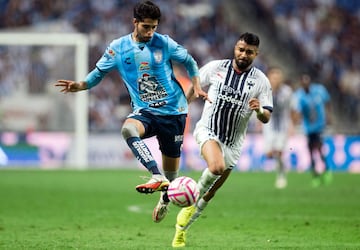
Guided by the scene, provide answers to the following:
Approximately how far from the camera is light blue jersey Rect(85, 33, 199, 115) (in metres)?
9.38

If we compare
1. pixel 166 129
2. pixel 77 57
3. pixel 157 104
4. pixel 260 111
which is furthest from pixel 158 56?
pixel 77 57

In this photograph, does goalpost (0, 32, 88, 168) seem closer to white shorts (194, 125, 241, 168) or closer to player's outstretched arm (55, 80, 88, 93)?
white shorts (194, 125, 241, 168)

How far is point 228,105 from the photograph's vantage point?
9.83 m

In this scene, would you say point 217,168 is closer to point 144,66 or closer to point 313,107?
point 144,66

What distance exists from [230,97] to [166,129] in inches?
32.9

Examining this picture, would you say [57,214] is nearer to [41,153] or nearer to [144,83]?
[144,83]

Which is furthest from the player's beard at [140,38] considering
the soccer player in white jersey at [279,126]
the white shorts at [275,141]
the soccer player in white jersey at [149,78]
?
the white shorts at [275,141]

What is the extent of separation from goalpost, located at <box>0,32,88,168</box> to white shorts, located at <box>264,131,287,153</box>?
6876mm

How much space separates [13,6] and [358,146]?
43.4 feet

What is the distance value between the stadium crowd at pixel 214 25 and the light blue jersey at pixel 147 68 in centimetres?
1797

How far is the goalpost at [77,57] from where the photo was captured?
2408 cm

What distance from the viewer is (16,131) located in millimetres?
24531

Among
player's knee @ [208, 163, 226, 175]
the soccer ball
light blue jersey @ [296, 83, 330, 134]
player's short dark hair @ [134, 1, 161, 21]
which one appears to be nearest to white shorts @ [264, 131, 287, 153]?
light blue jersey @ [296, 83, 330, 134]

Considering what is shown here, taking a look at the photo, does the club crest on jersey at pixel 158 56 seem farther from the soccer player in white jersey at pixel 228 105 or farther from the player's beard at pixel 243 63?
the player's beard at pixel 243 63
